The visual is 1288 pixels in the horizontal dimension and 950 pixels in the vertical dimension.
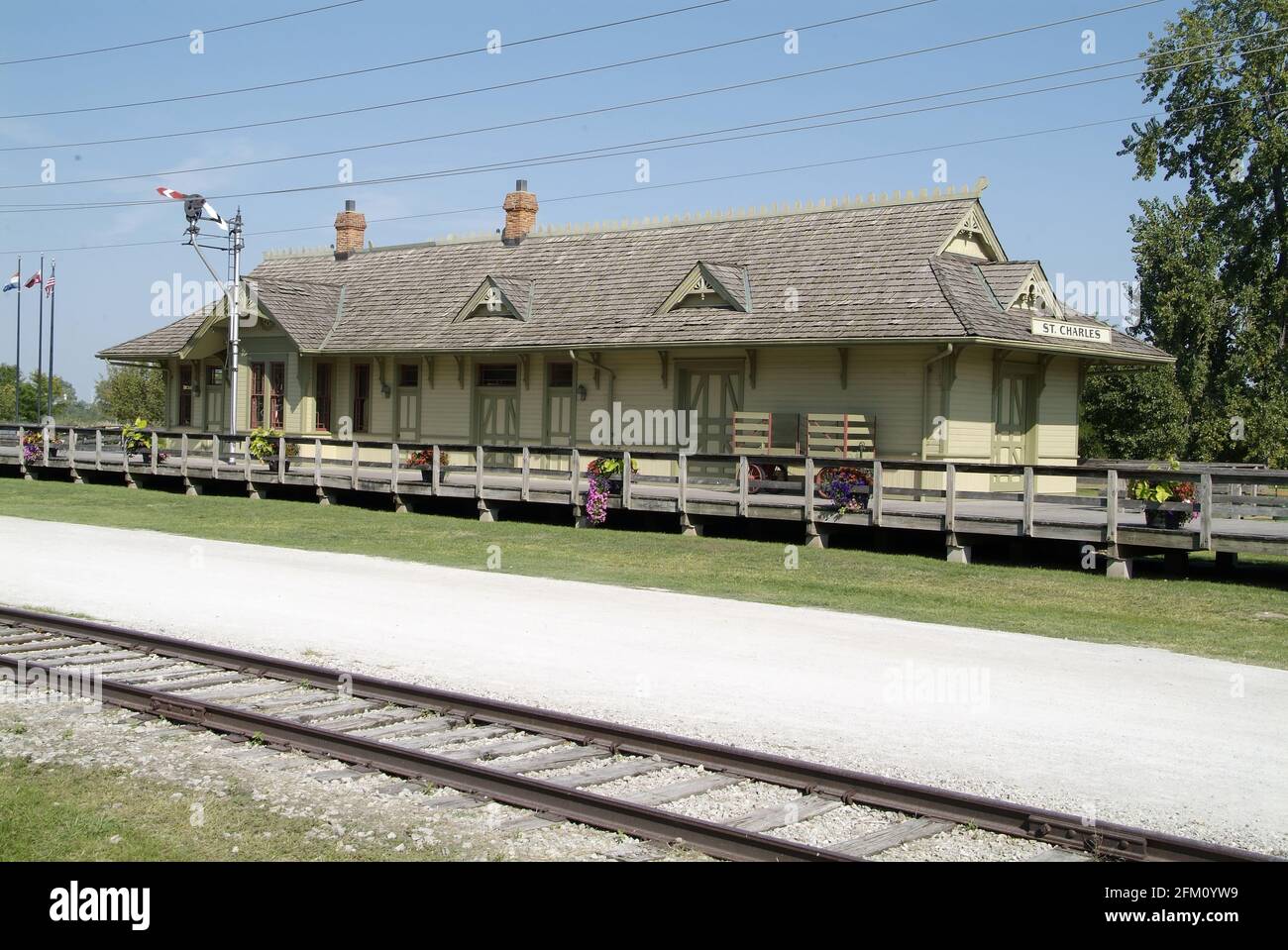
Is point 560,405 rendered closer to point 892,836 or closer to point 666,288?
point 666,288

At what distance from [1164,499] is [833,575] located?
4778mm

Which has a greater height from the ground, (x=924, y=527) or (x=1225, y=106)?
(x=1225, y=106)

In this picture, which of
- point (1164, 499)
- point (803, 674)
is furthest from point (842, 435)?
point (803, 674)

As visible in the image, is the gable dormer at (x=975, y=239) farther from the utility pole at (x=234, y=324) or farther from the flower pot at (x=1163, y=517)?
the utility pole at (x=234, y=324)

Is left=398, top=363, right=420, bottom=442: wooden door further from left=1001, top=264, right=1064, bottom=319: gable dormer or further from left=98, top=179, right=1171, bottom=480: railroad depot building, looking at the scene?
left=1001, top=264, right=1064, bottom=319: gable dormer

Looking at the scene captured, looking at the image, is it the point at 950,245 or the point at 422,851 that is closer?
the point at 422,851

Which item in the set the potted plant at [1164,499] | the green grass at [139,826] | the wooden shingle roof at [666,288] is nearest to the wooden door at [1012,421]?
the wooden shingle roof at [666,288]

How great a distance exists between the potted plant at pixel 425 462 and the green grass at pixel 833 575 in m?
1.08

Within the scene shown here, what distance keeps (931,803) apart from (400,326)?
91.3ft

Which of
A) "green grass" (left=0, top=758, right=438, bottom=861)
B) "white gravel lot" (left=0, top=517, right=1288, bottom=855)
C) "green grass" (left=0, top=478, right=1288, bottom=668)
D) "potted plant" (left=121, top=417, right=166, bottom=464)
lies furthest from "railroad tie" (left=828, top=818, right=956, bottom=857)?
"potted plant" (left=121, top=417, right=166, bottom=464)

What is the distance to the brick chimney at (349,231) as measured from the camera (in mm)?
39812

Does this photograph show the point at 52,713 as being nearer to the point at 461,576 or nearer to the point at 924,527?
the point at 461,576

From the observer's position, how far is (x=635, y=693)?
10508 millimetres
